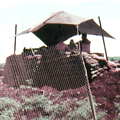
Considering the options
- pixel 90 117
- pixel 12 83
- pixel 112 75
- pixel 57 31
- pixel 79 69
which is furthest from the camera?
pixel 57 31

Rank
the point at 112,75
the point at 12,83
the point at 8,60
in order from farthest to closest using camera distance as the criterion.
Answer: the point at 8,60 < the point at 12,83 < the point at 112,75

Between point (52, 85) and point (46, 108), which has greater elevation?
point (52, 85)

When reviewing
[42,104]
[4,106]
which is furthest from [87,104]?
[4,106]

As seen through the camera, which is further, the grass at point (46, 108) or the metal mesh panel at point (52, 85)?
the metal mesh panel at point (52, 85)

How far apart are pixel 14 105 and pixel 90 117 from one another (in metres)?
3.13

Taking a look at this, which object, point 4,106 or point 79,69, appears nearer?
point 4,106

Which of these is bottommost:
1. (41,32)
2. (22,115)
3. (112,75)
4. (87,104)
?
(22,115)

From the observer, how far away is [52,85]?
813cm

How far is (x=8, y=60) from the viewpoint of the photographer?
33.8 feet

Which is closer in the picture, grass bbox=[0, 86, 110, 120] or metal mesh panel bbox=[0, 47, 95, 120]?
grass bbox=[0, 86, 110, 120]

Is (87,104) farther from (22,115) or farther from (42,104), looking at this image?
(22,115)

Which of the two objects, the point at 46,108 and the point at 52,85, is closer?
the point at 46,108

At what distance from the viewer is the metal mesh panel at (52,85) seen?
18.7 ft

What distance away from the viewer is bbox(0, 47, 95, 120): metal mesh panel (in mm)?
5709
